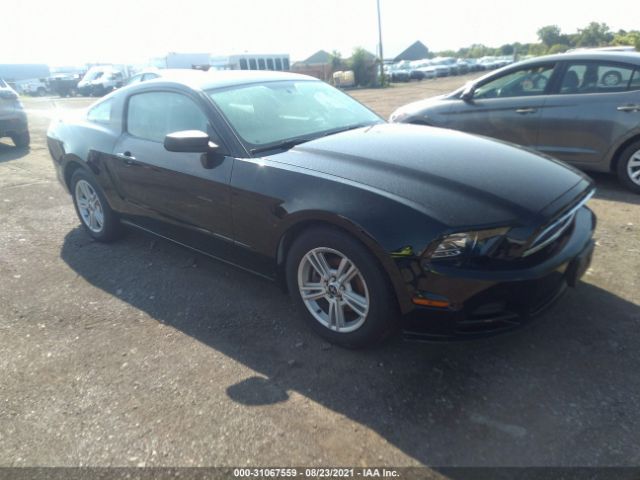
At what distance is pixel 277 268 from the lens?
299cm

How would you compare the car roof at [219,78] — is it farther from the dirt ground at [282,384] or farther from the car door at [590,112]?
the car door at [590,112]

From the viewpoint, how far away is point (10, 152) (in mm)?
9625

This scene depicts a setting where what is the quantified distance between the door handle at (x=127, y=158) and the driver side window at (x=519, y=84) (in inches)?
169

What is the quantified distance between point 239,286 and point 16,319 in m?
1.58

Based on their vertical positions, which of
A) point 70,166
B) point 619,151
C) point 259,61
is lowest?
point 619,151

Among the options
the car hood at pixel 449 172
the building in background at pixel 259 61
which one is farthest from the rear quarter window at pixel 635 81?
the building in background at pixel 259 61

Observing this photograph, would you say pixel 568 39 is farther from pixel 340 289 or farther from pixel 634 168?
pixel 340 289

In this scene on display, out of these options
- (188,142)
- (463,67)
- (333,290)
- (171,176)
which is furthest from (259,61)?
(333,290)

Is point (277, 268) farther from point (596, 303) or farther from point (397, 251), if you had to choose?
point (596, 303)

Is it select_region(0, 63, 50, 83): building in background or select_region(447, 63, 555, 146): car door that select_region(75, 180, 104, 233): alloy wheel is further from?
select_region(0, 63, 50, 83): building in background

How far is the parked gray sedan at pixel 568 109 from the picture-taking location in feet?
16.4

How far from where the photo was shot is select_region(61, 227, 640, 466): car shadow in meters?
2.11

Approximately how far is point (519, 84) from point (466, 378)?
4.46 m

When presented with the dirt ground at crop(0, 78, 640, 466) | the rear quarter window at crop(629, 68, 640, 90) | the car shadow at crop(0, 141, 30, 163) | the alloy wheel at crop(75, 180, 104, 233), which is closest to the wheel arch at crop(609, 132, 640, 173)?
the rear quarter window at crop(629, 68, 640, 90)
